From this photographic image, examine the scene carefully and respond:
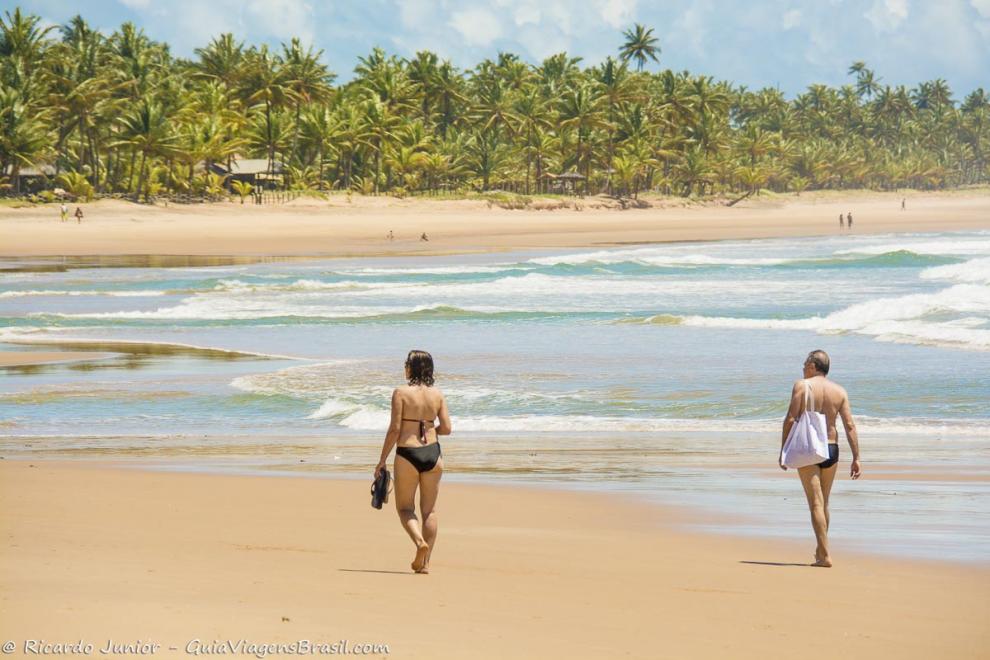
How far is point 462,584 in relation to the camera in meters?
6.44

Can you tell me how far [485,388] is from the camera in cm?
1598

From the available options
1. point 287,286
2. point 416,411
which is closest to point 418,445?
point 416,411

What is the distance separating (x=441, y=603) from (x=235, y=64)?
8446 cm

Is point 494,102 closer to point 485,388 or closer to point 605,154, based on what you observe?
point 605,154

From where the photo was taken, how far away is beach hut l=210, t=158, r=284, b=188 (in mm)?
76625

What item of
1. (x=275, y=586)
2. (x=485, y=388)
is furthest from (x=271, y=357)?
(x=275, y=586)

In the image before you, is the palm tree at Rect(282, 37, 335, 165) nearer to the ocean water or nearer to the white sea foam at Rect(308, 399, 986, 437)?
the ocean water

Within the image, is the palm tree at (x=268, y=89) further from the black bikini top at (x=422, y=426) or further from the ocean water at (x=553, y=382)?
the black bikini top at (x=422, y=426)

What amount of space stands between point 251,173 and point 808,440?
239 ft

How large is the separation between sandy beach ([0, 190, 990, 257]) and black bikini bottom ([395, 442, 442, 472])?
4228 cm

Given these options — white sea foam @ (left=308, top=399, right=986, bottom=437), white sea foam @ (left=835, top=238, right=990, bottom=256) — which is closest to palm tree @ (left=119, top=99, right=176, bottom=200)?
white sea foam @ (left=835, top=238, right=990, bottom=256)

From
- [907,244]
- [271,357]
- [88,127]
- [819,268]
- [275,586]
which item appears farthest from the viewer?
[88,127]

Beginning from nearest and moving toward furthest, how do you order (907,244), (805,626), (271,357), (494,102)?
(805,626), (271,357), (907,244), (494,102)

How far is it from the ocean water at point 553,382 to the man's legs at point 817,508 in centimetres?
65
